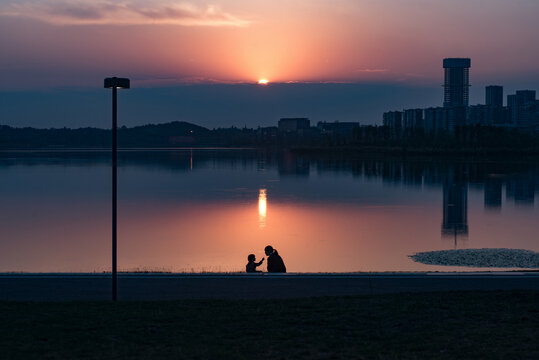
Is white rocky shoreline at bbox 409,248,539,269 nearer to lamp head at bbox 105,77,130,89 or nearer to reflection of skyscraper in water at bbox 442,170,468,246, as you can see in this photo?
reflection of skyscraper in water at bbox 442,170,468,246

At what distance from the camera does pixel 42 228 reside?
1797 inches

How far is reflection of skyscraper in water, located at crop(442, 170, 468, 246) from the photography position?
45469 mm

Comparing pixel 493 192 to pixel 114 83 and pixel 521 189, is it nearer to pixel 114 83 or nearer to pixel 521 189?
pixel 521 189

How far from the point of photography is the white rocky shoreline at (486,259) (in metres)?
26.5

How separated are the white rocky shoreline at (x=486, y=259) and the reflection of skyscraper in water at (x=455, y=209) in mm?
12015

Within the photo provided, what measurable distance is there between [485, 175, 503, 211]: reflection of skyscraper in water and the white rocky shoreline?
1224 inches
